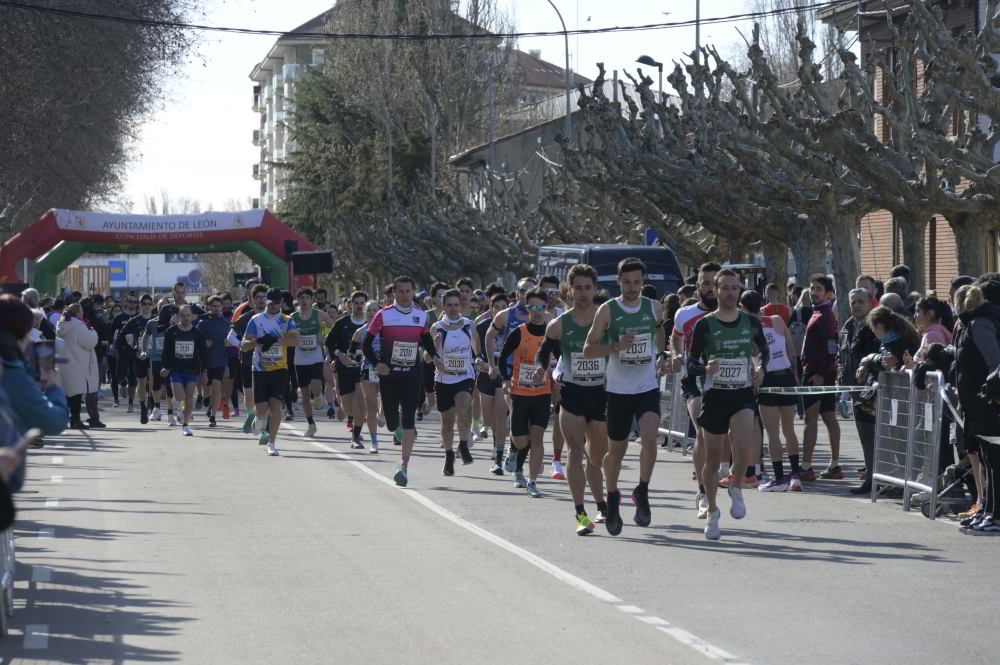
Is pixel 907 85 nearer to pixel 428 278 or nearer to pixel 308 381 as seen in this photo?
pixel 308 381

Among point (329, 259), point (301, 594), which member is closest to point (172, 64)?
point (329, 259)

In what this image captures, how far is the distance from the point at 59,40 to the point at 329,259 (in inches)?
399

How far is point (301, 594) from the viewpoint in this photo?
9453 mm

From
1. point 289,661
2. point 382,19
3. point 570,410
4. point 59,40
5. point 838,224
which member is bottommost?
point 289,661

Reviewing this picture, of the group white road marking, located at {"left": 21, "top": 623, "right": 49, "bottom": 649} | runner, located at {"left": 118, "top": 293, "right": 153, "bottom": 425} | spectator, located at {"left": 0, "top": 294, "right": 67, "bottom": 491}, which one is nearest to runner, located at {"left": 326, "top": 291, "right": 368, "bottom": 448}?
runner, located at {"left": 118, "top": 293, "right": 153, "bottom": 425}

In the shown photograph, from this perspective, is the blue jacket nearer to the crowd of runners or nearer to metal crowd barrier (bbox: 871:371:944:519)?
the crowd of runners

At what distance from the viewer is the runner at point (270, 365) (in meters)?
19.9

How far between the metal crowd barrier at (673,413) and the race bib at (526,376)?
4.90 m

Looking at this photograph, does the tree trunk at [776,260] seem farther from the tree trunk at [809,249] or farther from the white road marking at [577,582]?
the white road marking at [577,582]

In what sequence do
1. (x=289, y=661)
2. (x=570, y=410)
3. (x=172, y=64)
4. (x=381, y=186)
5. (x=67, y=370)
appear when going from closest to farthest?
(x=289, y=661)
(x=570, y=410)
(x=67, y=370)
(x=172, y=64)
(x=381, y=186)

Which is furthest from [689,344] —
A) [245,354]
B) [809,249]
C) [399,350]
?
[809,249]

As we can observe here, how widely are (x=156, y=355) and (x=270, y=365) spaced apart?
267 inches

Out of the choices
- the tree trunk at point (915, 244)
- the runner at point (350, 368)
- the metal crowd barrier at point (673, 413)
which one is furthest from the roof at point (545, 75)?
the metal crowd barrier at point (673, 413)

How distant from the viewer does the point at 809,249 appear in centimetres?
3459
